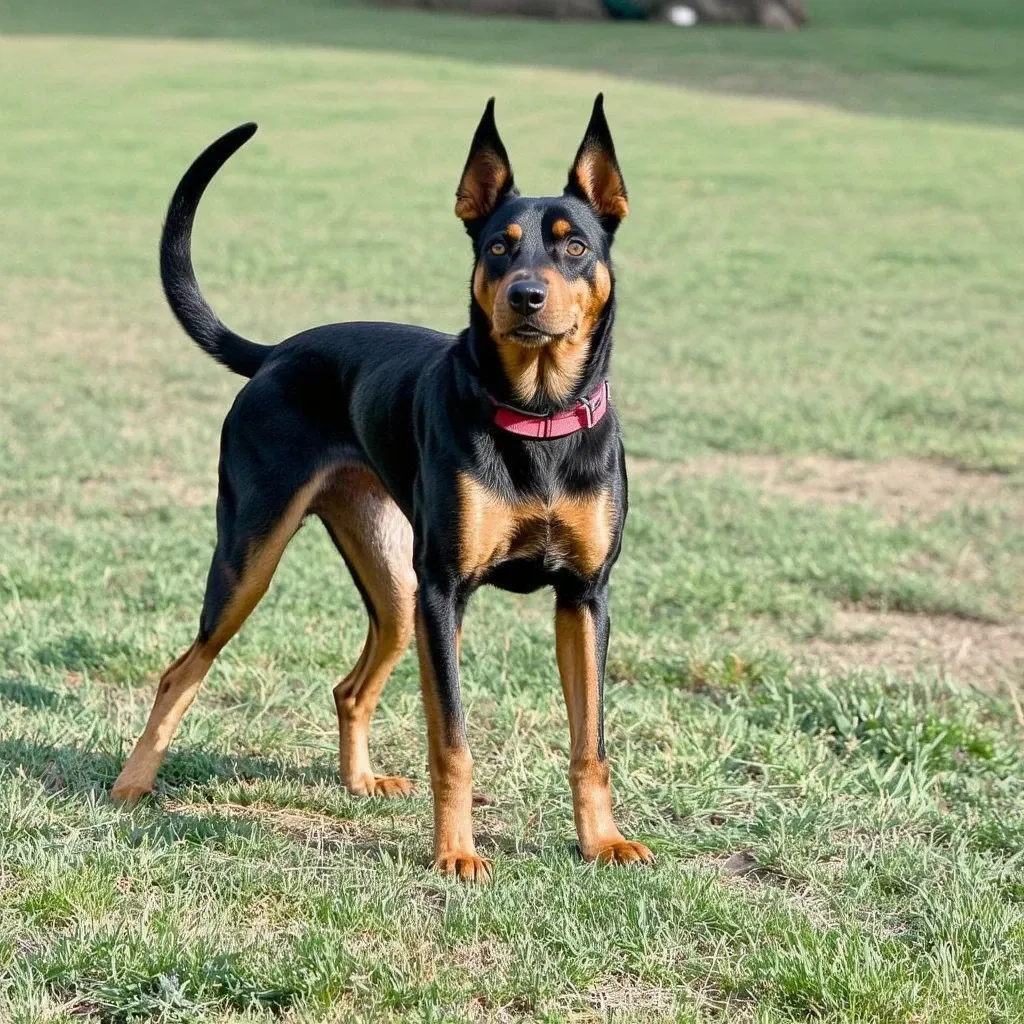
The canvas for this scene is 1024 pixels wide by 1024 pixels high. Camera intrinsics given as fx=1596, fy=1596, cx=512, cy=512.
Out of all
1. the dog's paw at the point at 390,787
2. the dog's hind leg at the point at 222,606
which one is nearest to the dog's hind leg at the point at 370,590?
the dog's paw at the point at 390,787

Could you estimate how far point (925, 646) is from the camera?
5871 millimetres

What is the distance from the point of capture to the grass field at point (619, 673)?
3.22 m

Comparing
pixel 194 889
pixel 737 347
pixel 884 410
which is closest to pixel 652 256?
pixel 737 347

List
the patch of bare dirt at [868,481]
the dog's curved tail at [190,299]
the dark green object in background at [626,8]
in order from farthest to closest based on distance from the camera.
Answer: the dark green object in background at [626,8] < the patch of bare dirt at [868,481] < the dog's curved tail at [190,299]

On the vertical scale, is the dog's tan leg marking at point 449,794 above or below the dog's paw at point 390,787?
above

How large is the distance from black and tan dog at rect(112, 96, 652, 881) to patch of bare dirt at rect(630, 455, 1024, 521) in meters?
3.82

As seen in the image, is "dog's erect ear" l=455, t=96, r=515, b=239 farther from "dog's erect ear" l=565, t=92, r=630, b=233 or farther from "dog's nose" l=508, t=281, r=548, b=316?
"dog's nose" l=508, t=281, r=548, b=316

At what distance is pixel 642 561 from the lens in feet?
21.8

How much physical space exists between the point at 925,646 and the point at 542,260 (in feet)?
9.01

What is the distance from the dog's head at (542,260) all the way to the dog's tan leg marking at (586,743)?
0.58m

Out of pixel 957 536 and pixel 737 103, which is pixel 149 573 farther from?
pixel 737 103

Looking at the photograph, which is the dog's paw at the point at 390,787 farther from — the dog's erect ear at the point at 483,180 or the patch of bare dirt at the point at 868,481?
the patch of bare dirt at the point at 868,481

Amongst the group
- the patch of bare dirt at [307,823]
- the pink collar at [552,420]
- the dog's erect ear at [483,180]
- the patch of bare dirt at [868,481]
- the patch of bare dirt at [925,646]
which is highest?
the dog's erect ear at [483,180]

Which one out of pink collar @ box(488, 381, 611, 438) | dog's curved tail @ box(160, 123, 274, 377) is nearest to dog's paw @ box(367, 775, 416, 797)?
pink collar @ box(488, 381, 611, 438)
